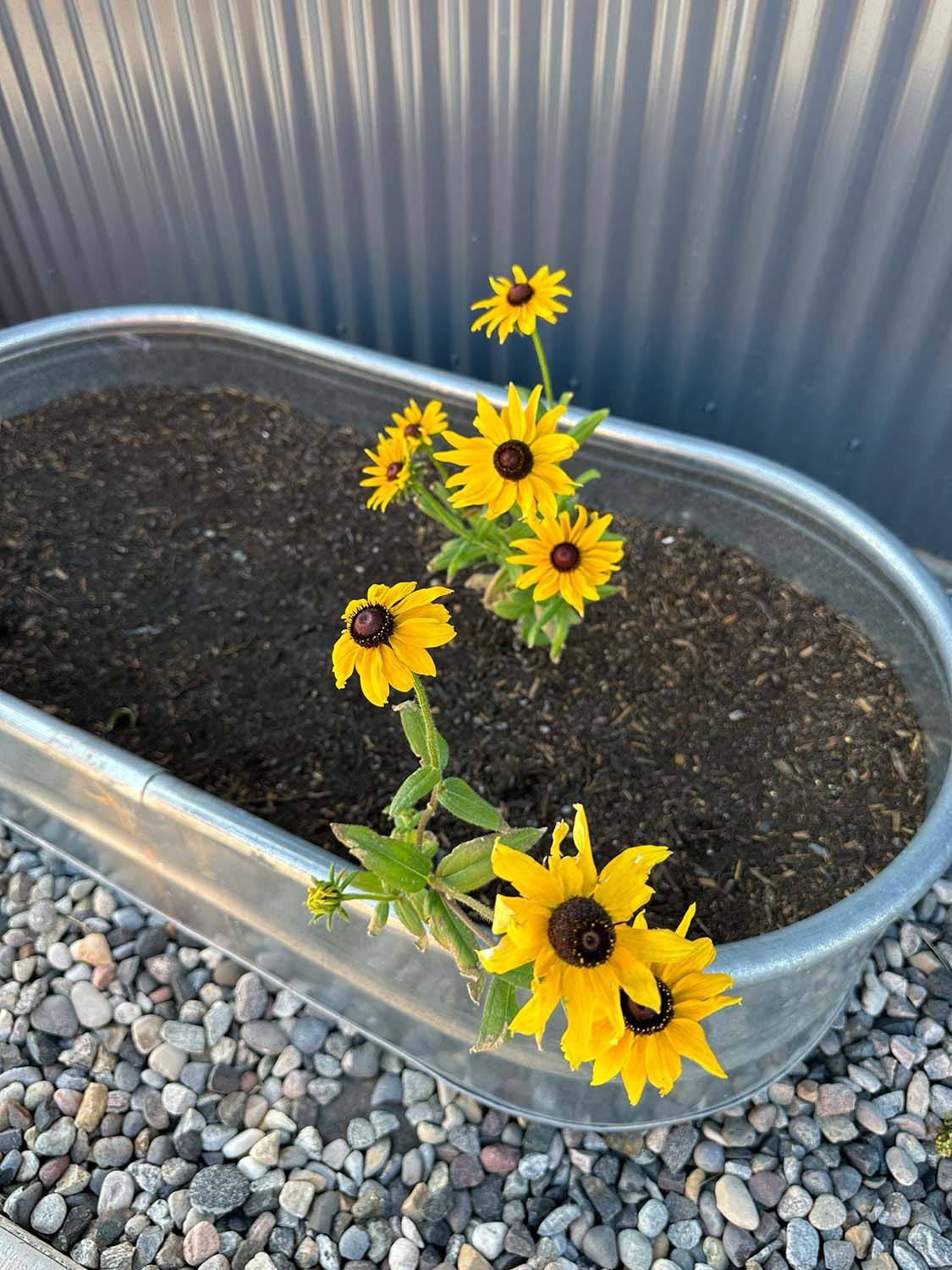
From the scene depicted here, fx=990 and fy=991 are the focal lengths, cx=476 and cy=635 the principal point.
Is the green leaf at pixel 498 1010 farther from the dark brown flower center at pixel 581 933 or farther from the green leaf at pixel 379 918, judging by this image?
the dark brown flower center at pixel 581 933

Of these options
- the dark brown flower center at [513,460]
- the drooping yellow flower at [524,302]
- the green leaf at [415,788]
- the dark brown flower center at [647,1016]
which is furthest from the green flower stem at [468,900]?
the drooping yellow flower at [524,302]

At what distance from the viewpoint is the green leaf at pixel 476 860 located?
45.0 inches

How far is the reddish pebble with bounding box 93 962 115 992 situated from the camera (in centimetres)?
162

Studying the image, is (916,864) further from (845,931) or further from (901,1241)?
(901,1241)

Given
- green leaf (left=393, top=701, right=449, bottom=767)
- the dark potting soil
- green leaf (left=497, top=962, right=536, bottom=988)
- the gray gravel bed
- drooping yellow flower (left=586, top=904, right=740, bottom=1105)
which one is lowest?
the gray gravel bed

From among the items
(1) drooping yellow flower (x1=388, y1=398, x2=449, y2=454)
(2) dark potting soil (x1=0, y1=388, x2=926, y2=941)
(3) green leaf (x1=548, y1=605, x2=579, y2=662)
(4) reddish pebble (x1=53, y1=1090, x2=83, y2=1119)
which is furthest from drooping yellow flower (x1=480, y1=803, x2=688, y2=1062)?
(4) reddish pebble (x1=53, y1=1090, x2=83, y2=1119)

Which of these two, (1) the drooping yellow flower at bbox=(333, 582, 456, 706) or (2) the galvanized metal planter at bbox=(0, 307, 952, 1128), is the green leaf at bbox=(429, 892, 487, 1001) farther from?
(1) the drooping yellow flower at bbox=(333, 582, 456, 706)

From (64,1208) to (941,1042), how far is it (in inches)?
51.8

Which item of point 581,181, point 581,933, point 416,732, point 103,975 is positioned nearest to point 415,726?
point 416,732

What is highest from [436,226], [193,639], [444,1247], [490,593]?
[436,226]

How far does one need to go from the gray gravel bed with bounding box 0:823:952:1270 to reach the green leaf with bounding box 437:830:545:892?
51cm

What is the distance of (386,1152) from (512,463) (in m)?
0.99

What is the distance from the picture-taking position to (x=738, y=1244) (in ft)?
4.37

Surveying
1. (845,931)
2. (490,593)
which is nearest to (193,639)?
(490,593)
